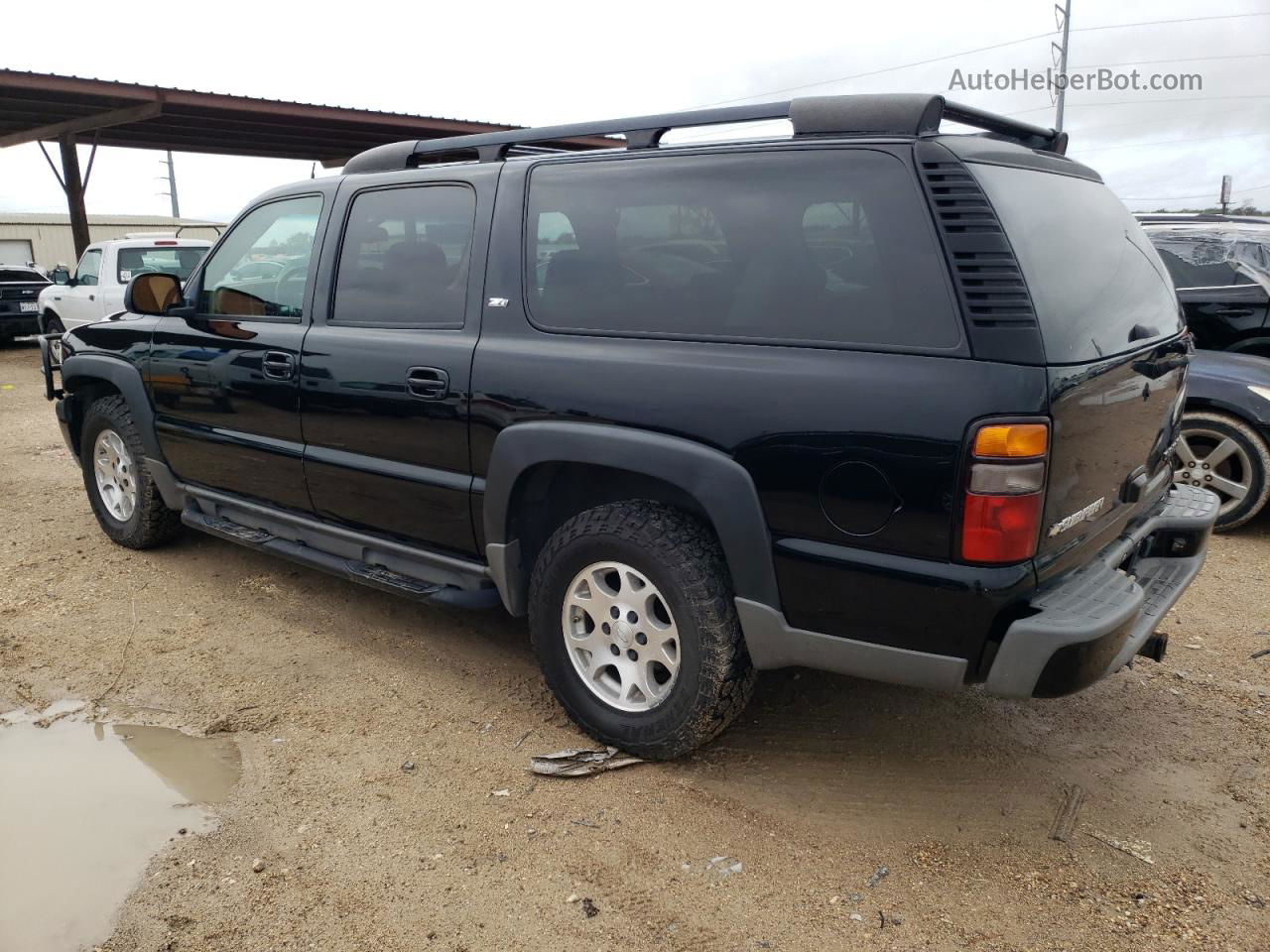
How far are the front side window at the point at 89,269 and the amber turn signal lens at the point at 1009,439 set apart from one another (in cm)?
1173

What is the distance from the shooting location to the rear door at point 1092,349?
236 centimetres

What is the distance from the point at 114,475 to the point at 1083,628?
188 inches

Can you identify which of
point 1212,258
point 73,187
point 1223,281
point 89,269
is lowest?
point 1223,281

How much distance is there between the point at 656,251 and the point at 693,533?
86 cm

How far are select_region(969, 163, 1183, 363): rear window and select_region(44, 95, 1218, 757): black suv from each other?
0.01 m

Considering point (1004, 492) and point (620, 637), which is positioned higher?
point (1004, 492)

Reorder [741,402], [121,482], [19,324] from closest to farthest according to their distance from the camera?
[741,402], [121,482], [19,324]

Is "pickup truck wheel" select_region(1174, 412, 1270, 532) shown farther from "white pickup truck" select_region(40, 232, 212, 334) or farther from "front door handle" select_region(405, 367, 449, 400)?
"white pickup truck" select_region(40, 232, 212, 334)

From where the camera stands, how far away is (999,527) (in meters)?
2.29

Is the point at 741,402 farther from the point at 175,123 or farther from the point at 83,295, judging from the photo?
the point at 175,123

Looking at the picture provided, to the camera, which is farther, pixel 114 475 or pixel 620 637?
pixel 114 475

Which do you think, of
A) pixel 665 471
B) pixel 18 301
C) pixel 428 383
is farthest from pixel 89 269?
pixel 665 471

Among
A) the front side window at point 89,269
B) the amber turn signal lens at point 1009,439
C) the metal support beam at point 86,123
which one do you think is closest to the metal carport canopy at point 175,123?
the metal support beam at point 86,123

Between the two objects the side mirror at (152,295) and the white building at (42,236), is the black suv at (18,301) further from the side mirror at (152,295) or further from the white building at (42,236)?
the white building at (42,236)
